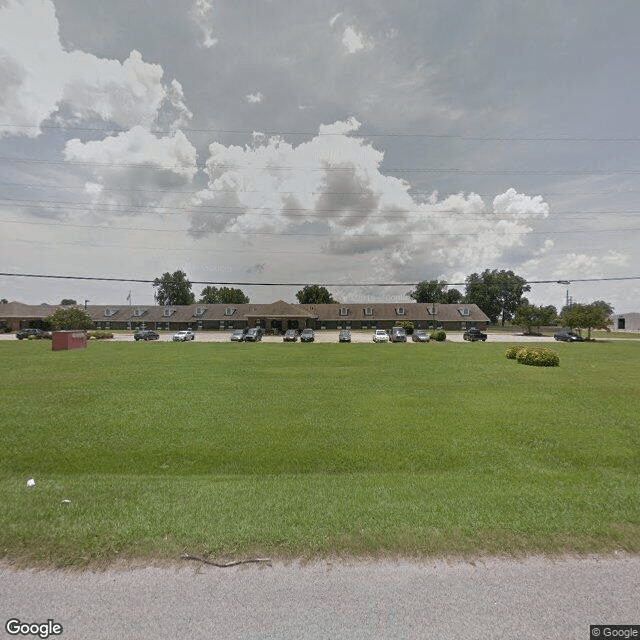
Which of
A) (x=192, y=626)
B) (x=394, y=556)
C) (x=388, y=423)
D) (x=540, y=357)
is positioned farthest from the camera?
(x=540, y=357)

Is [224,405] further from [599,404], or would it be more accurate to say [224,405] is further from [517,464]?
[599,404]

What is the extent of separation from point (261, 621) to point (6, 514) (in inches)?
142

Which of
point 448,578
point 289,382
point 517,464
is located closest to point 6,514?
point 448,578

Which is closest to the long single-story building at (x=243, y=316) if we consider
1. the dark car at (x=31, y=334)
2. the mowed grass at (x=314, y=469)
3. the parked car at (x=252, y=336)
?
the parked car at (x=252, y=336)

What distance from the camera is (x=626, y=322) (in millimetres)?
67250

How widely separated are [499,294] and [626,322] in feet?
93.9

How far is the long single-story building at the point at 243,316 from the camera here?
213ft

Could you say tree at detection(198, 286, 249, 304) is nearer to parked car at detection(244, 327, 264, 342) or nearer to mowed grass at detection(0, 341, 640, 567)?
parked car at detection(244, 327, 264, 342)

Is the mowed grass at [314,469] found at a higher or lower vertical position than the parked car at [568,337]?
lower

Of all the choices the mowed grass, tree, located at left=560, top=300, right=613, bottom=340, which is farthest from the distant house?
the mowed grass

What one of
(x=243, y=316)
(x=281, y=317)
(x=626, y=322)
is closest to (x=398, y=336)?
(x=281, y=317)

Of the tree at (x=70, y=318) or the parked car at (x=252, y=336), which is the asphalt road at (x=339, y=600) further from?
the tree at (x=70, y=318)

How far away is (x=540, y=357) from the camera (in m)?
17.0

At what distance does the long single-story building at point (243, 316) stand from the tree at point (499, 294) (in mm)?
27511
